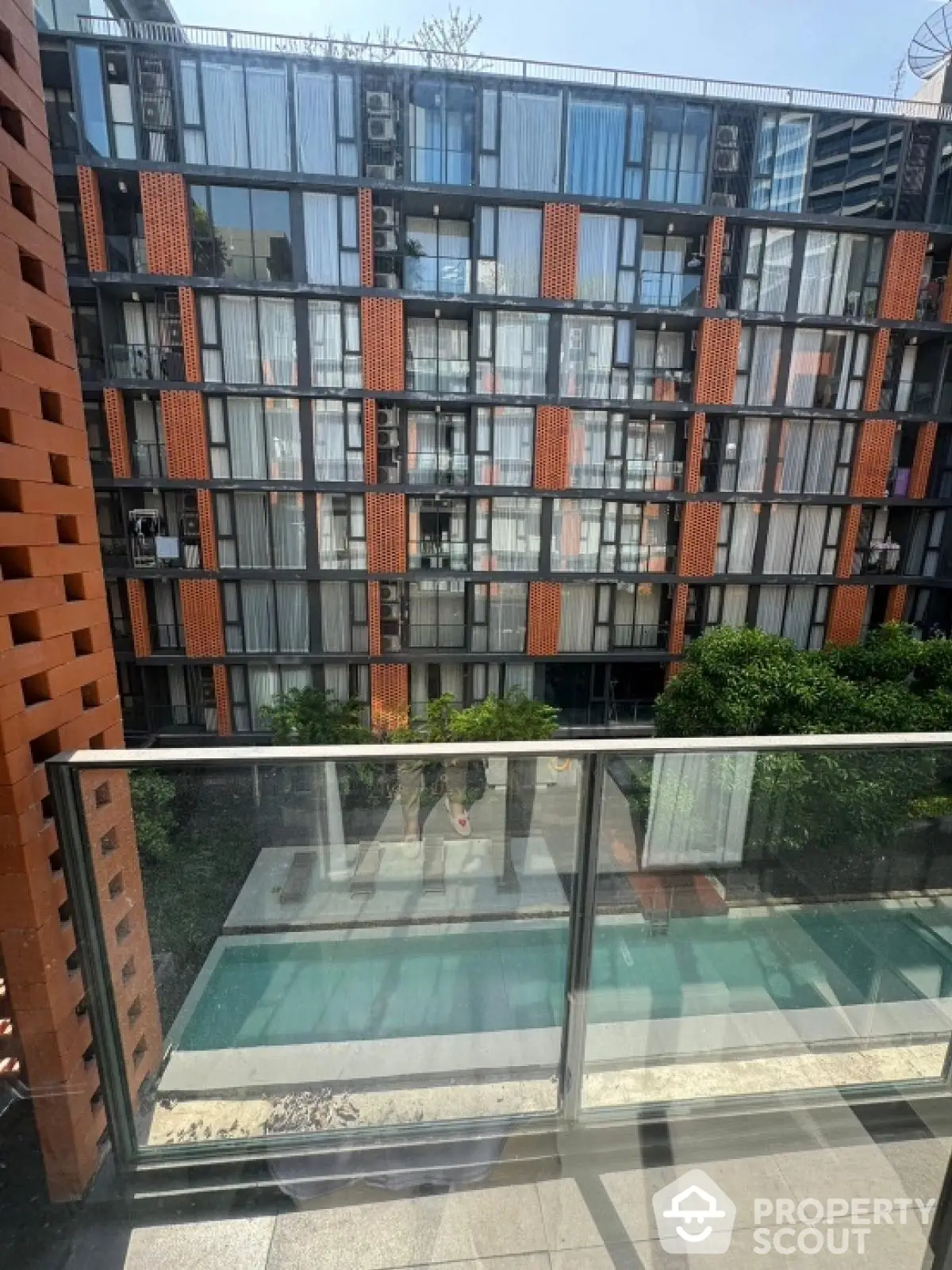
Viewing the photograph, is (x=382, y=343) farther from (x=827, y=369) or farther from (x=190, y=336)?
(x=827, y=369)

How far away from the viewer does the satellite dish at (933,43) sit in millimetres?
10172

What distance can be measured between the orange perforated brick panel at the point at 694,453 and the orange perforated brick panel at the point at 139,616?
33.2ft

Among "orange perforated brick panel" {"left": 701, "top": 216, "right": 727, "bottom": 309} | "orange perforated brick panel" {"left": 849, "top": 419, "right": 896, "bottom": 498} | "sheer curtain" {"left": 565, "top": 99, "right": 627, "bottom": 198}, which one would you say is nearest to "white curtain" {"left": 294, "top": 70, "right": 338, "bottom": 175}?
"sheer curtain" {"left": 565, "top": 99, "right": 627, "bottom": 198}

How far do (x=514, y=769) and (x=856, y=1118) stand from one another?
4.94ft

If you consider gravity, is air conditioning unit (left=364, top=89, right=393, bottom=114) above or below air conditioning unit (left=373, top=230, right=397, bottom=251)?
above

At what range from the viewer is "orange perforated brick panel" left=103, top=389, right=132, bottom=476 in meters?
9.38

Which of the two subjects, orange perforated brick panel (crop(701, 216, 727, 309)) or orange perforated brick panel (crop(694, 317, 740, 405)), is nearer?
orange perforated brick panel (crop(701, 216, 727, 309))

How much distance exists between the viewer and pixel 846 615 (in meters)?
11.7

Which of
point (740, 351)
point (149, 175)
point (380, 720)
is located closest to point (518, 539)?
point (380, 720)

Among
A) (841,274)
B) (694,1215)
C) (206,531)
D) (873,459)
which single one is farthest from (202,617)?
(841,274)

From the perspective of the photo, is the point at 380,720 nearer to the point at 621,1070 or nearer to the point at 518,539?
the point at 518,539

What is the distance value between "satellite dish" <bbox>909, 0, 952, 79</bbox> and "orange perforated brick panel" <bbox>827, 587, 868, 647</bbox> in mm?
9612

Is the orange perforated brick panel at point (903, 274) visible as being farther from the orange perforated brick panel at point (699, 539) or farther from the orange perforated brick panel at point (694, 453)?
the orange perforated brick panel at point (699, 539)

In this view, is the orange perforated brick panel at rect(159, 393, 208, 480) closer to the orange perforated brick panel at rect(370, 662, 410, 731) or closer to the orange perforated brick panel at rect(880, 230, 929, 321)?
the orange perforated brick panel at rect(370, 662, 410, 731)
